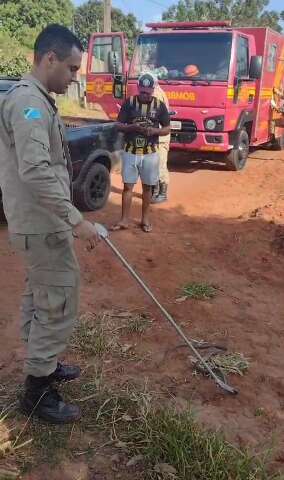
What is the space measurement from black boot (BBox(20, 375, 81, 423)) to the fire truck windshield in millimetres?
6749

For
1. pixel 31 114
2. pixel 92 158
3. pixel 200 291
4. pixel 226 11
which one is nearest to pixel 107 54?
pixel 92 158

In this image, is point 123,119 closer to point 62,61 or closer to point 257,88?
point 62,61

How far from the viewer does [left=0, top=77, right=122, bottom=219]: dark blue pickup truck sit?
596cm

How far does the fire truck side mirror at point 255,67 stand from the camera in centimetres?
869

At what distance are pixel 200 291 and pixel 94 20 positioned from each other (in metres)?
58.8

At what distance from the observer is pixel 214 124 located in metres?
8.33

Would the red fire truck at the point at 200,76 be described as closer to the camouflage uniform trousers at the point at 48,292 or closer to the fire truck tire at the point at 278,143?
the fire truck tire at the point at 278,143

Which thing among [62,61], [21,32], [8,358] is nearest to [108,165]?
[8,358]

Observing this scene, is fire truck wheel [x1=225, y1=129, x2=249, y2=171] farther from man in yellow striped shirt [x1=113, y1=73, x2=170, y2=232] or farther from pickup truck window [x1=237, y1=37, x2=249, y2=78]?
man in yellow striped shirt [x1=113, y1=73, x2=170, y2=232]

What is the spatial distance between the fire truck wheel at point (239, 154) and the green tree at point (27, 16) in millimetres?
24137

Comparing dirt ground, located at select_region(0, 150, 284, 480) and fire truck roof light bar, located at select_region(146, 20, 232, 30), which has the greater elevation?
fire truck roof light bar, located at select_region(146, 20, 232, 30)

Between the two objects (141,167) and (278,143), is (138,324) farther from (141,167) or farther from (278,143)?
(278,143)

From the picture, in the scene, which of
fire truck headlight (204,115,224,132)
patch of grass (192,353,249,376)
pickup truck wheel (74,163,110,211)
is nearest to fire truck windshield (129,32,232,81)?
fire truck headlight (204,115,224,132)

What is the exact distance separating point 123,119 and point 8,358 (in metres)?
3.26
